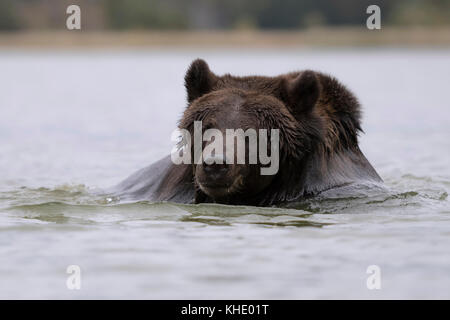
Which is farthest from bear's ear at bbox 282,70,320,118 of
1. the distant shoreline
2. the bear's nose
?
the distant shoreline

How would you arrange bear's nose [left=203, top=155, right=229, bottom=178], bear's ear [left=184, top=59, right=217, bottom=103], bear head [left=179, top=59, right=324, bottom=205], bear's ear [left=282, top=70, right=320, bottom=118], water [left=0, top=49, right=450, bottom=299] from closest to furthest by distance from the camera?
1. water [left=0, top=49, right=450, bottom=299]
2. bear's nose [left=203, top=155, right=229, bottom=178]
3. bear head [left=179, top=59, right=324, bottom=205]
4. bear's ear [left=282, top=70, right=320, bottom=118]
5. bear's ear [left=184, top=59, right=217, bottom=103]

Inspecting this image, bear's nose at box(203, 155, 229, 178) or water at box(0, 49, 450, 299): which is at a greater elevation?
bear's nose at box(203, 155, 229, 178)

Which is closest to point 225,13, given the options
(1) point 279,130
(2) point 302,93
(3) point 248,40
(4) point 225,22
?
(4) point 225,22

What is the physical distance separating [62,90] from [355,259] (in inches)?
1173

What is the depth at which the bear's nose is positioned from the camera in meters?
7.63

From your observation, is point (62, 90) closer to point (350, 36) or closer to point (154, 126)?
point (154, 126)

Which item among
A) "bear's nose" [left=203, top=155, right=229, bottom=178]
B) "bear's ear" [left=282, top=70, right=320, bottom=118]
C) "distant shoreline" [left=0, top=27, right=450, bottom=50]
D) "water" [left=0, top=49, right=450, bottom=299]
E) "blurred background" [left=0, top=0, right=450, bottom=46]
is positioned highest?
"blurred background" [left=0, top=0, right=450, bottom=46]

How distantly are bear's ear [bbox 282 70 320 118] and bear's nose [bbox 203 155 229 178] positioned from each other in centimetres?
99

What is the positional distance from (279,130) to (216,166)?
0.78 m

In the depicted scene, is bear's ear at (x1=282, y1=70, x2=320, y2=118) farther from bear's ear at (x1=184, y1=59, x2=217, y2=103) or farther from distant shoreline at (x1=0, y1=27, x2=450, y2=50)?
distant shoreline at (x1=0, y1=27, x2=450, y2=50)

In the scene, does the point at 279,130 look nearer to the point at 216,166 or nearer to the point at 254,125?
the point at 254,125

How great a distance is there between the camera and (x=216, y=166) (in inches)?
303

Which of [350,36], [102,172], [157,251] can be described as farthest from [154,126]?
[350,36]

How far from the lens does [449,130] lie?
752 inches
